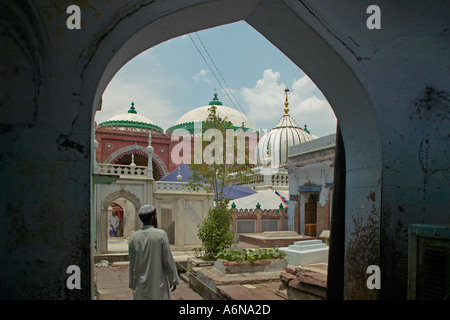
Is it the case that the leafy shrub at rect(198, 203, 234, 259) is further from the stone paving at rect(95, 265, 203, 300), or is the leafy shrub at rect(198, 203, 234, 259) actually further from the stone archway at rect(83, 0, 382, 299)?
the stone archway at rect(83, 0, 382, 299)

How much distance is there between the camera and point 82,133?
6.39ft

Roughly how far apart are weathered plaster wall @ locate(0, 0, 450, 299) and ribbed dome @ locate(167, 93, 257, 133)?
23.6m

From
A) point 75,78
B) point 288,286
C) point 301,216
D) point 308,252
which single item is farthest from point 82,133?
point 301,216

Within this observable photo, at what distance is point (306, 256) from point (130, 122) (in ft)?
60.6

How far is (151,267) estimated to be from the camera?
8.92 ft

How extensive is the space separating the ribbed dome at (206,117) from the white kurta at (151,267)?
2339cm

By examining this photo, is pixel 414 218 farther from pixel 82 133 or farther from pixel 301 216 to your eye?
pixel 301 216

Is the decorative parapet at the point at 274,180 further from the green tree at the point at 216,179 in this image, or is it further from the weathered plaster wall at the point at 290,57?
the weathered plaster wall at the point at 290,57

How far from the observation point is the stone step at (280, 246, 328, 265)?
8.11m

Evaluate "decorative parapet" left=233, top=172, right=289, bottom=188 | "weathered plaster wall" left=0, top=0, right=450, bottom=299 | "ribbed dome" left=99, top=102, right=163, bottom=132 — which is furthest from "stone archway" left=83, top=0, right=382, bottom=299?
"ribbed dome" left=99, top=102, right=163, bottom=132

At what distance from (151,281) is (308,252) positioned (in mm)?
6352

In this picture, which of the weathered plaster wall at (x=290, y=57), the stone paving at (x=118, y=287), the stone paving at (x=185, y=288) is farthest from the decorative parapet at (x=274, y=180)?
the weathered plaster wall at (x=290, y=57)

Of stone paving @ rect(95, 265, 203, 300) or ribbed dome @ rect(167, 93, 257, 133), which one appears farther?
ribbed dome @ rect(167, 93, 257, 133)

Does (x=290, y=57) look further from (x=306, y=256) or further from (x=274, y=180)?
(x=274, y=180)
